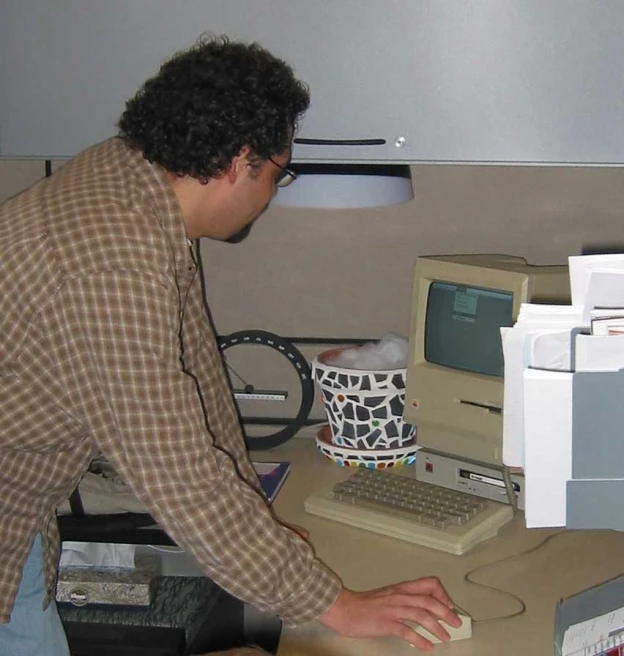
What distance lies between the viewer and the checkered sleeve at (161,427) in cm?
116

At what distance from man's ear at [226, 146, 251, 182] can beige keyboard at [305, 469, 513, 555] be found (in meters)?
0.66

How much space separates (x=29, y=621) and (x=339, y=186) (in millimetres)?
922

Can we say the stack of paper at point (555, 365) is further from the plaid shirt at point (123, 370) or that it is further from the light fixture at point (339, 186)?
the light fixture at point (339, 186)

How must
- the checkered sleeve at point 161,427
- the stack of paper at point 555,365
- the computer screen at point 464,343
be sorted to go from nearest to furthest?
1. the stack of paper at point 555,365
2. the checkered sleeve at point 161,427
3. the computer screen at point 464,343

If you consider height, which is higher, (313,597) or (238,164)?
(238,164)

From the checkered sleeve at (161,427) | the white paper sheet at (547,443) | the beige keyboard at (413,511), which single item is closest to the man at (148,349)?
the checkered sleeve at (161,427)

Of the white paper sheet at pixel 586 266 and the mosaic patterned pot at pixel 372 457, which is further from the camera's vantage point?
the mosaic patterned pot at pixel 372 457

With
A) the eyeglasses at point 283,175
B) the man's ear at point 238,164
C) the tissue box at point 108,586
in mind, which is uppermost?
the man's ear at point 238,164

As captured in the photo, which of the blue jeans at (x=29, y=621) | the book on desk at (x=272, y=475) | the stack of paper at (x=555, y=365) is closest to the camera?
the stack of paper at (x=555, y=365)

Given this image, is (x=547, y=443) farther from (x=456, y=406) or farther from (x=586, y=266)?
(x=456, y=406)

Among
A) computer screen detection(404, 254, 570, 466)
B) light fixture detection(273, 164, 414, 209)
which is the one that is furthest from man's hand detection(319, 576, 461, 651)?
light fixture detection(273, 164, 414, 209)

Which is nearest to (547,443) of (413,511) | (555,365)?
(555,365)

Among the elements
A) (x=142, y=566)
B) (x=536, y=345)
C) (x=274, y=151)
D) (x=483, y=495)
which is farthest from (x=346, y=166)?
(x=536, y=345)

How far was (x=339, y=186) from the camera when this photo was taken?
6.10 feet
